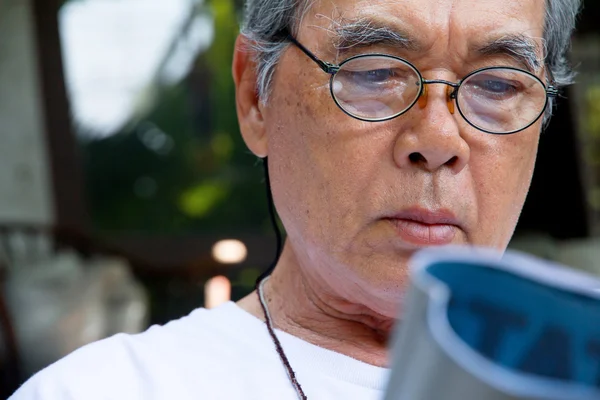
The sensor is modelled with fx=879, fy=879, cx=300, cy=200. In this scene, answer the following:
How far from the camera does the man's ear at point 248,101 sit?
152cm

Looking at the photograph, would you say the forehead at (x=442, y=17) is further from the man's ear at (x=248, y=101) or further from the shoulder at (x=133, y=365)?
the shoulder at (x=133, y=365)

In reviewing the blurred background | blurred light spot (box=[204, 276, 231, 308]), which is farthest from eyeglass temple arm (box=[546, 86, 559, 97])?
blurred light spot (box=[204, 276, 231, 308])

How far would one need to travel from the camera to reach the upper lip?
1247 millimetres

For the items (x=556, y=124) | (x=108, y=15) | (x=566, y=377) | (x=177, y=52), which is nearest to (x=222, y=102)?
(x=177, y=52)

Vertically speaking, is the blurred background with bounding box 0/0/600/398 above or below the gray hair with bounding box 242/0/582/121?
below

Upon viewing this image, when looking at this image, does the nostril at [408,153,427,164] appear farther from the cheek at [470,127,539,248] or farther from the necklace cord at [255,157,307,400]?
the necklace cord at [255,157,307,400]

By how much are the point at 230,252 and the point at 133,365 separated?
4.36m

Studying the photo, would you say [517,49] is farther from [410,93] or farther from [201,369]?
[201,369]

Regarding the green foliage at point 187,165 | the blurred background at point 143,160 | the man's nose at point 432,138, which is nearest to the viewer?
the man's nose at point 432,138

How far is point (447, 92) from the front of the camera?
1275 mm

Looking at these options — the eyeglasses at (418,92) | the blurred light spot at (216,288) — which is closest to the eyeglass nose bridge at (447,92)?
the eyeglasses at (418,92)

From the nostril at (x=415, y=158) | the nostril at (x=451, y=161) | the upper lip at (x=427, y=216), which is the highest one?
the nostril at (x=415, y=158)

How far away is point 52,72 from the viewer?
17.9 ft

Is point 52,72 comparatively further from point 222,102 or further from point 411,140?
point 411,140
